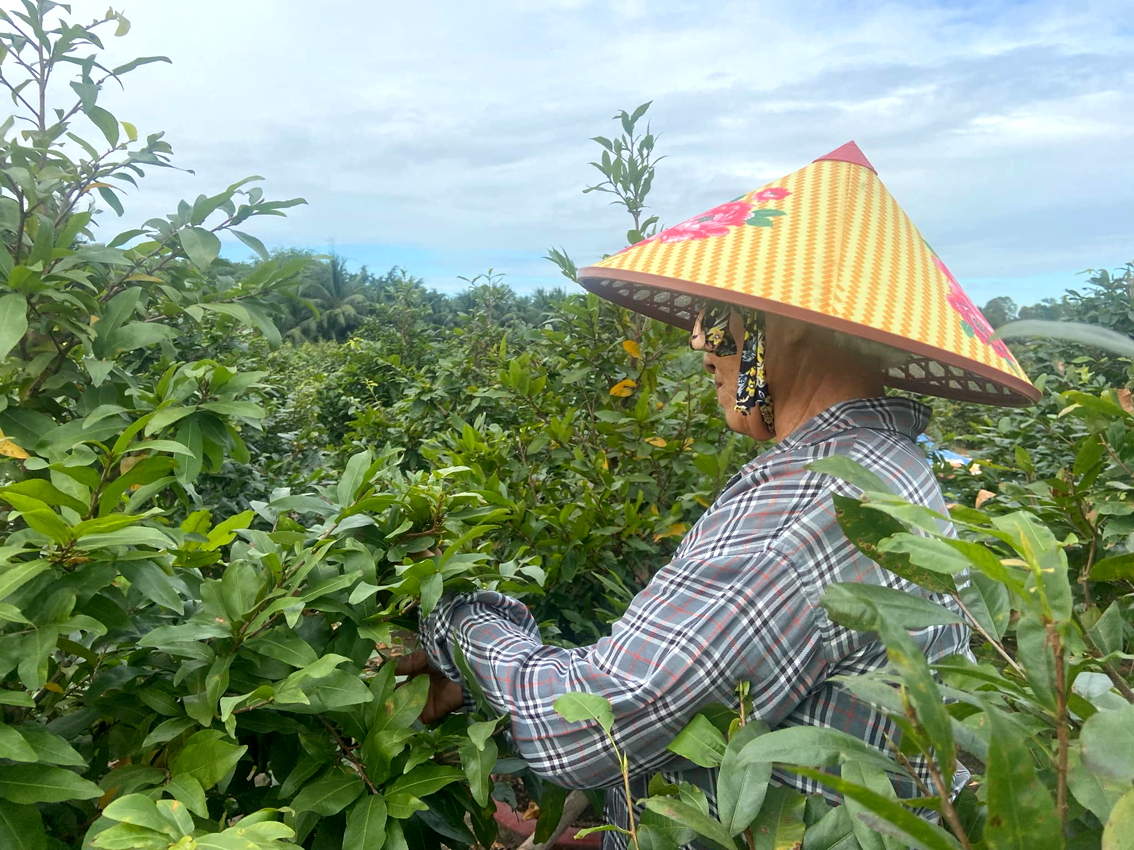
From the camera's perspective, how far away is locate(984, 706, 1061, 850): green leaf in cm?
49

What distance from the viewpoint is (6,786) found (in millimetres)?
918

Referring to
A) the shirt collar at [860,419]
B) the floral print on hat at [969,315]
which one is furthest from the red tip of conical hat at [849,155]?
the shirt collar at [860,419]

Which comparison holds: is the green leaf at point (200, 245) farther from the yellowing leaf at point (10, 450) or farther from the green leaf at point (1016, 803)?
the green leaf at point (1016, 803)

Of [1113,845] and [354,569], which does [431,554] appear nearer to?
[354,569]

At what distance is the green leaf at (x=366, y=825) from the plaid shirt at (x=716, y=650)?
0.76ft

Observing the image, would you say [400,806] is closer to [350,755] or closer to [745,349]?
[350,755]

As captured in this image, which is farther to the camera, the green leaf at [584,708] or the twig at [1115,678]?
the green leaf at [584,708]

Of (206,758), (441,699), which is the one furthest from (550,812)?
(206,758)

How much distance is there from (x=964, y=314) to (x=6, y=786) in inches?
61.3

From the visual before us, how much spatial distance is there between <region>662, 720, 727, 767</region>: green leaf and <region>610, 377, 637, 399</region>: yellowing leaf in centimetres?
187

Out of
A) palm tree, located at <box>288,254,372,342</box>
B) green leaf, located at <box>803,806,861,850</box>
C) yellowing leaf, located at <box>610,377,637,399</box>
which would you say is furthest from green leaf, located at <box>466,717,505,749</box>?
palm tree, located at <box>288,254,372,342</box>

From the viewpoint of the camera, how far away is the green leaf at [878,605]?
0.66m

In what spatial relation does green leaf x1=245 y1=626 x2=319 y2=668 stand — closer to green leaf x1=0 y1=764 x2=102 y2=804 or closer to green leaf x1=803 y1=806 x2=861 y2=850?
green leaf x1=0 y1=764 x2=102 y2=804

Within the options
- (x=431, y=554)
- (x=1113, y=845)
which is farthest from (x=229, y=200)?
(x=1113, y=845)
